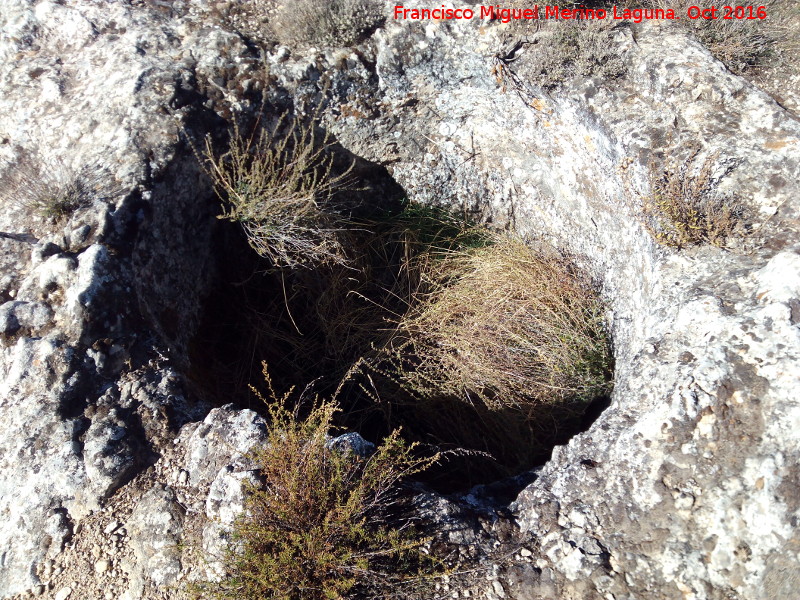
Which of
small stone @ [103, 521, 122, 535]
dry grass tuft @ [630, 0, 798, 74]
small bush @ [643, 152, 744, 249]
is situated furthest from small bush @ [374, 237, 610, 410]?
small stone @ [103, 521, 122, 535]

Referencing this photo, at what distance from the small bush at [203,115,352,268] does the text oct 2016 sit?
0.94 metres

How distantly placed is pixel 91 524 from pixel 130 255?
1.15 metres

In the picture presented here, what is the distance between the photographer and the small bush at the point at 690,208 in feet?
7.87

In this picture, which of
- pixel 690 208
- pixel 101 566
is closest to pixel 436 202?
pixel 690 208

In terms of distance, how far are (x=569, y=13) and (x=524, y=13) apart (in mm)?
241

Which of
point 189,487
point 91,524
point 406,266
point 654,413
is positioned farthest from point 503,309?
point 91,524

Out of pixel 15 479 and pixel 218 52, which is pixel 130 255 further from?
pixel 218 52

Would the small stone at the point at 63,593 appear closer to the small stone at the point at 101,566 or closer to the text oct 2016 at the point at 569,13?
the small stone at the point at 101,566

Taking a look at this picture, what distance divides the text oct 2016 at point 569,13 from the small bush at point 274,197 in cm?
94

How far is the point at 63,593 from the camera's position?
6.54 feet

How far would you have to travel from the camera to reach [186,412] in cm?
241

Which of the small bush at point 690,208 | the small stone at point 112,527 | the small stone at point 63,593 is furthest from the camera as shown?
the small bush at point 690,208

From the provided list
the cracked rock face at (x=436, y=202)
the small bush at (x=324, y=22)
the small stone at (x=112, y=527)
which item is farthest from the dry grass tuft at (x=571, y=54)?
the small stone at (x=112, y=527)

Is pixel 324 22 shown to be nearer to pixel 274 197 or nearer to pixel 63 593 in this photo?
pixel 274 197
